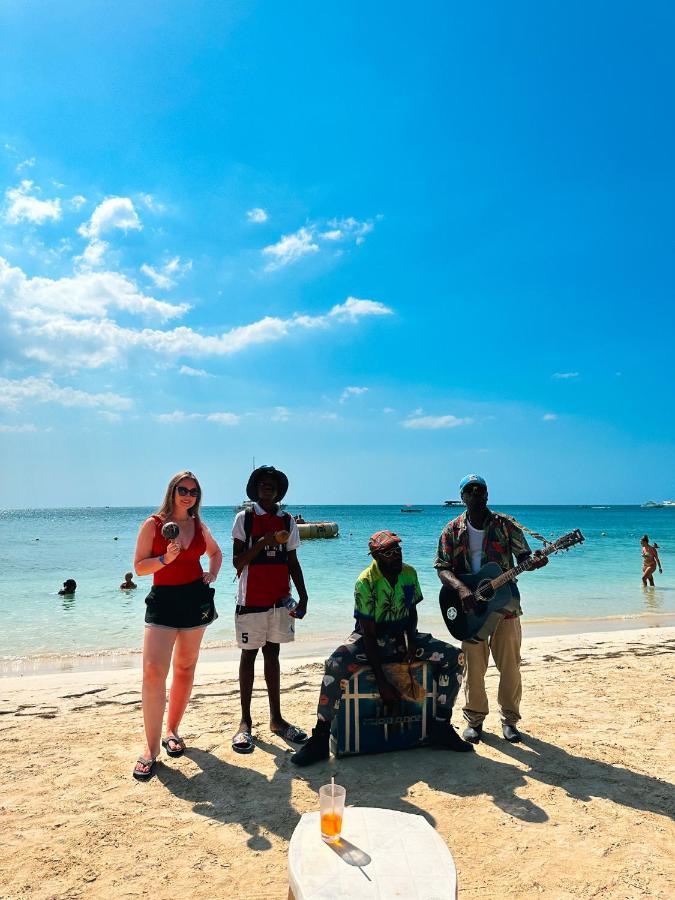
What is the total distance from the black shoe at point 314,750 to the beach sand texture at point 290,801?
0.12 metres

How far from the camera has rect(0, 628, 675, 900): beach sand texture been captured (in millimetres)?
2963

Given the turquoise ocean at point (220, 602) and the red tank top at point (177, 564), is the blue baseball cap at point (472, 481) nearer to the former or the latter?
the red tank top at point (177, 564)

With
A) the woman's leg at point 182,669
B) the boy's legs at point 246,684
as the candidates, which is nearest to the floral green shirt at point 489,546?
the boy's legs at point 246,684

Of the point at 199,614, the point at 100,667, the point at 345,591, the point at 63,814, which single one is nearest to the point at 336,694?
the point at 199,614

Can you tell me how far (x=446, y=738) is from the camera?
4469mm

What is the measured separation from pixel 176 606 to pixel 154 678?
0.56 metres

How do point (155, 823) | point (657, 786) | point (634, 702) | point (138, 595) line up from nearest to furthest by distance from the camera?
point (155, 823) < point (657, 786) < point (634, 702) < point (138, 595)

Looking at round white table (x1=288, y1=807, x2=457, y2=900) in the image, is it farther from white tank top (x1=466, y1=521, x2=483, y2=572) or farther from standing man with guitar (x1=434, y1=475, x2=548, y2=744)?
white tank top (x1=466, y1=521, x2=483, y2=572)

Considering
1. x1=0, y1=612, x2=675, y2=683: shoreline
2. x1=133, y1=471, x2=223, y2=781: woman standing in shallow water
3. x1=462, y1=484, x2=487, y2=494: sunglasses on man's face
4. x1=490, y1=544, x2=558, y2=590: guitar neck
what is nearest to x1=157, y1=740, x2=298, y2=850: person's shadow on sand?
x1=133, y1=471, x2=223, y2=781: woman standing in shallow water

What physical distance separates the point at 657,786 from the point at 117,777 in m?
3.90

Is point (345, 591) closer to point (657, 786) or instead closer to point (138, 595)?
point (138, 595)

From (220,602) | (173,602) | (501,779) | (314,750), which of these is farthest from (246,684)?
(220,602)

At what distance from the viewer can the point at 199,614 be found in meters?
4.38

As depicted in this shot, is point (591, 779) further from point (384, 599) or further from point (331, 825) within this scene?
point (331, 825)
